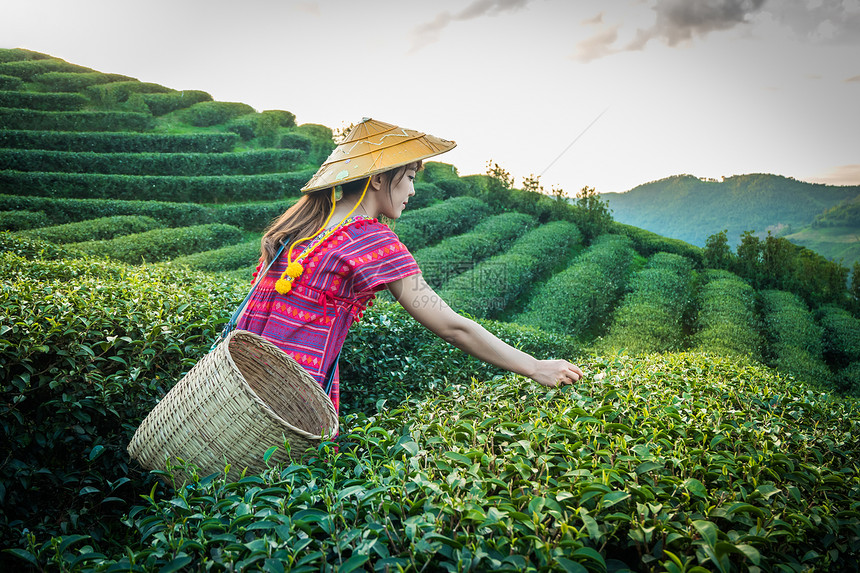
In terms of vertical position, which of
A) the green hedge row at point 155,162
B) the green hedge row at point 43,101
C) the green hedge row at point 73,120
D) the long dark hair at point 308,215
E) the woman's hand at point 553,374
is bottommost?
the woman's hand at point 553,374

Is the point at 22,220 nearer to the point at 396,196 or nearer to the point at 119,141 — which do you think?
the point at 119,141

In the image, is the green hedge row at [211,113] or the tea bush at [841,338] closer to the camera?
the tea bush at [841,338]

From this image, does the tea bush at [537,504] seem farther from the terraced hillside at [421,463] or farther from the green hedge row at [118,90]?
the green hedge row at [118,90]

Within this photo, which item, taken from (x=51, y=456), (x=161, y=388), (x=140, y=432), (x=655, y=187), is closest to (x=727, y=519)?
(x=140, y=432)

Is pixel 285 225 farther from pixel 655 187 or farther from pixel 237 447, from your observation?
pixel 655 187

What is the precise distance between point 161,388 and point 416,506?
63.7 inches

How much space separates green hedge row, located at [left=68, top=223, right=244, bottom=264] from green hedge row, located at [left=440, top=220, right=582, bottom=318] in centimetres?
502

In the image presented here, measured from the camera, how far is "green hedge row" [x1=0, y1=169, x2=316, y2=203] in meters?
9.90

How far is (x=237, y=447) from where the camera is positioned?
54.5 inches

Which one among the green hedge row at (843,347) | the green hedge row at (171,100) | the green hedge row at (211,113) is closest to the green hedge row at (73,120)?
the green hedge row at (171,100)

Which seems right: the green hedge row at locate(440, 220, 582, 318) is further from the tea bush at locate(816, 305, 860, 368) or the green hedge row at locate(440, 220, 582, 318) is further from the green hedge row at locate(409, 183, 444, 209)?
the tea bush at locate(816, 305, 860, 368)

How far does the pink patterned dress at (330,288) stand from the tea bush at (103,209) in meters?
10.00

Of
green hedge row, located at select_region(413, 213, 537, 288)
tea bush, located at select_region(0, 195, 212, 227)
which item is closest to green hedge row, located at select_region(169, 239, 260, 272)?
tea bush, located at select_region(0, 195, 212, 227)

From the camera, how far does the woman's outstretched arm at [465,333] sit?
5.78 feet
